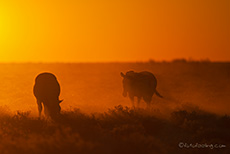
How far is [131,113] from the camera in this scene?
18.7 meters

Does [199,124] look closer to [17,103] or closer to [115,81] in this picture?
[17,103]

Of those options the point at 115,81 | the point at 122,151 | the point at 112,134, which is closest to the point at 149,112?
the point at 112,134

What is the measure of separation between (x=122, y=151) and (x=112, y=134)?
82.1 inches

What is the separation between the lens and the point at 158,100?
3186cm

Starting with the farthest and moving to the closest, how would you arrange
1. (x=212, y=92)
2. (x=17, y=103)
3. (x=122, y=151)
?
(x=212, y=92) → (x=17, y=103) → (x=122, y=151)

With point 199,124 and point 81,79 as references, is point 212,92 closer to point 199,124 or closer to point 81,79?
point 81,79

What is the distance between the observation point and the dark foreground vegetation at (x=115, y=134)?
531 inches

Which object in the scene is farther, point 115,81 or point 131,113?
point 115,81

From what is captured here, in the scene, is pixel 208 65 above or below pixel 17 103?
above

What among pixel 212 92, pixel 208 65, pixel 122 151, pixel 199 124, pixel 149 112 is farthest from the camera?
pixel 208 65

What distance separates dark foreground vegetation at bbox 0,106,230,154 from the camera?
13.5 metres

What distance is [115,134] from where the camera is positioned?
51.7ft

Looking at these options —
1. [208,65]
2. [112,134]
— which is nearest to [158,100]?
[112,134]

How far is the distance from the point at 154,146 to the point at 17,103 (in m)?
16.6
